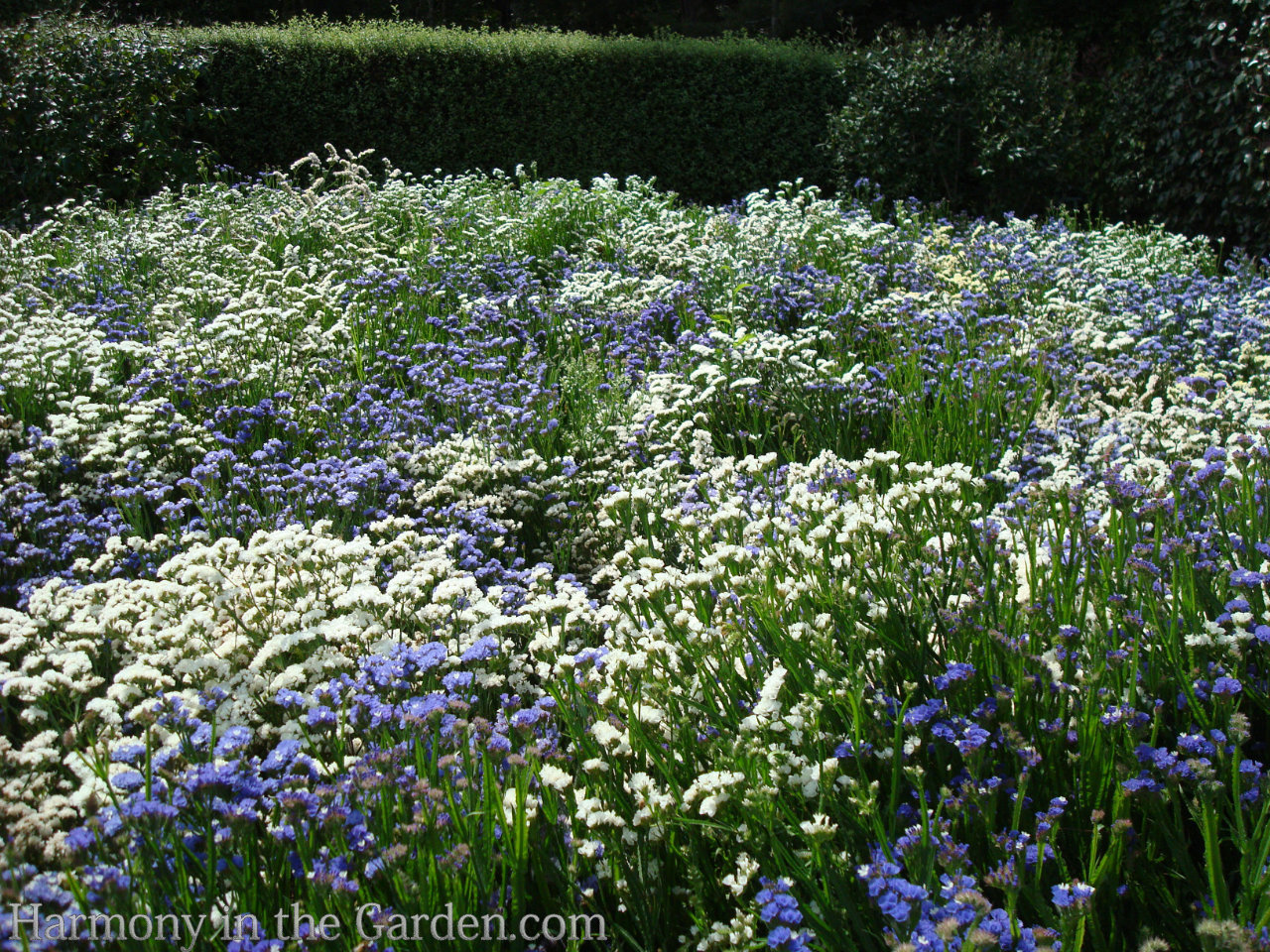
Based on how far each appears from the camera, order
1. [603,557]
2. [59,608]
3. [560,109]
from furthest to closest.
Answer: [560,109]
[603,557]
[59,608]

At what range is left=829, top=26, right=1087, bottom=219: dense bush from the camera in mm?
9648

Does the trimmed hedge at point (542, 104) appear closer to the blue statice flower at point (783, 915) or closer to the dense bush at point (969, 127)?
the dense bush at point (969, 127)

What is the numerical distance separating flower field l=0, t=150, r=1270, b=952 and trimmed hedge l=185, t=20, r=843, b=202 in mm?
6612

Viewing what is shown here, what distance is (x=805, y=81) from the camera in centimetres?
1239

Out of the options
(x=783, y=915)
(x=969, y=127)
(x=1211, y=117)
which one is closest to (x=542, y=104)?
(x=969, y=127)

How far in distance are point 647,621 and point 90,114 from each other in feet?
32.2

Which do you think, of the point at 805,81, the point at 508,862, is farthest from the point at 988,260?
the point at 805,81

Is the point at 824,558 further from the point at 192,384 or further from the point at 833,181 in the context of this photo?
the point at 833,181

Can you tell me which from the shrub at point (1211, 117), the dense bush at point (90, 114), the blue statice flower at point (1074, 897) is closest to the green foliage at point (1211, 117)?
the shrub at point (1211, 117)

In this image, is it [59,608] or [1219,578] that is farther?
[59,608]

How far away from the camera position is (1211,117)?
26.2 feet

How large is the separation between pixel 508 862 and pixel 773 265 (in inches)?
207

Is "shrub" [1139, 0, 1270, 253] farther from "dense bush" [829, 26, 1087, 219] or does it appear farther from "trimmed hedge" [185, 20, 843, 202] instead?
"trimmed hedge" [185, 20, 843, 202]

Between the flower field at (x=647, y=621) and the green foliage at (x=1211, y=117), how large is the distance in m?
2.57
